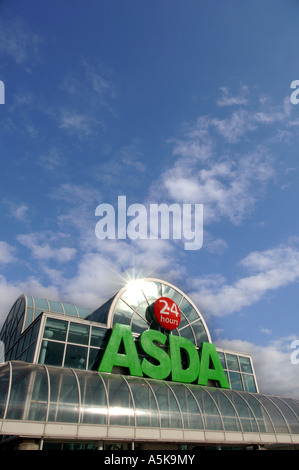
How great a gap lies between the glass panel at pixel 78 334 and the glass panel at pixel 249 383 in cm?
1715

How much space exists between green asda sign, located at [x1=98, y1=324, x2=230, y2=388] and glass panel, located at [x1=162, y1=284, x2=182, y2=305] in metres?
4.41

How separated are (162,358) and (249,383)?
468 inches

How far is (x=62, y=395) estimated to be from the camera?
63.9 ft

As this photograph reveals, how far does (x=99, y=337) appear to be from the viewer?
86.3ft

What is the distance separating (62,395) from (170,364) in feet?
32.9

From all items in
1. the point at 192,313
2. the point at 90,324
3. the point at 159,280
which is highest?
the point at 159,280

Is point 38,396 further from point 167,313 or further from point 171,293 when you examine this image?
point 171,293

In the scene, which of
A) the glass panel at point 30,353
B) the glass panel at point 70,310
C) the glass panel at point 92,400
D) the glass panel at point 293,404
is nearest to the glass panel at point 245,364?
the glass panel at point 293,404

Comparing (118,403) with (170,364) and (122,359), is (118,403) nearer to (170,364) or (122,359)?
(122,359)

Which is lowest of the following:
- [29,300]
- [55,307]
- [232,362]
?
[232,362]

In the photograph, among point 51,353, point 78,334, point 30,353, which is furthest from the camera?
point 78,334

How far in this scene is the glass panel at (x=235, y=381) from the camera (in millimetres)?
31766

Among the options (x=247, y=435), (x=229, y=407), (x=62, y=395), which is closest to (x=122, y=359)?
(x=62, y=395)

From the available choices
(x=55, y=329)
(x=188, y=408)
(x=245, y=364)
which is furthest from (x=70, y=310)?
(x=188, y=408)
